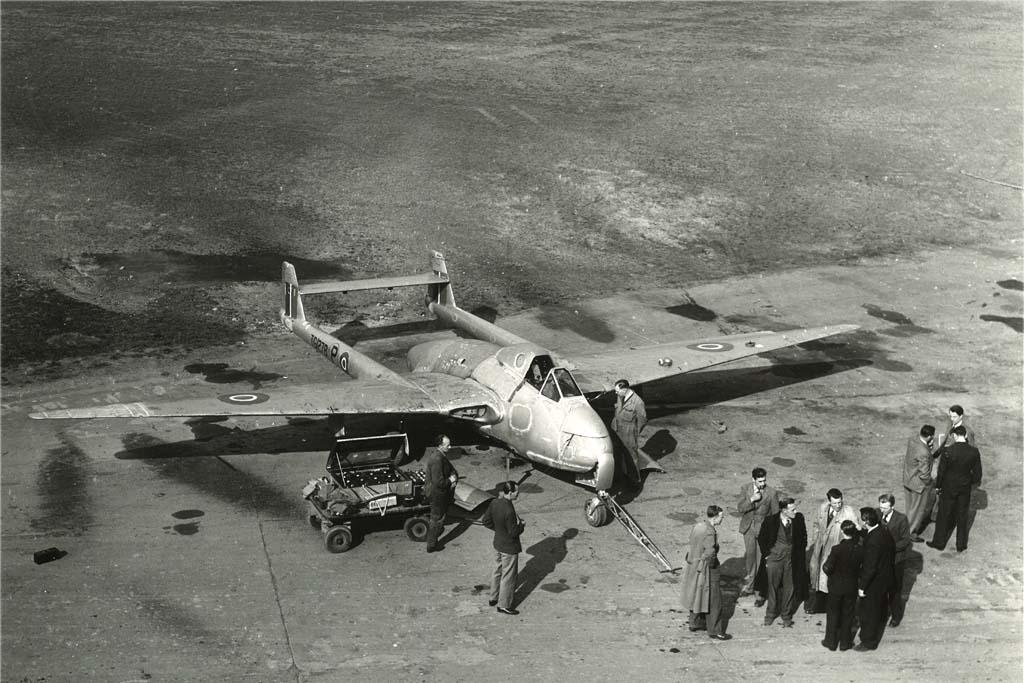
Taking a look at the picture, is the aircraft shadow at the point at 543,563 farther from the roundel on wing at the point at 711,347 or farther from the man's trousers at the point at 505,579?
the roundel on wing at the point at 711,347

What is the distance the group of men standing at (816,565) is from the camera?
15.6 meters

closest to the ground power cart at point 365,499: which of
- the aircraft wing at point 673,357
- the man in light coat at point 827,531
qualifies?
the aircraft wing at point 673,357

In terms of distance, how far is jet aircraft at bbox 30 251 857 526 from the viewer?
19922 millimetres

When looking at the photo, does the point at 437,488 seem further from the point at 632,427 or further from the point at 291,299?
the point at 291,299

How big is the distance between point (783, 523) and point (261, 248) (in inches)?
836

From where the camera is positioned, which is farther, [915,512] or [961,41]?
[961,41]

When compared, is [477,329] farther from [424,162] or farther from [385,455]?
[424,162]

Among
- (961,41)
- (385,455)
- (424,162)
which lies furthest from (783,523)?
(961,41)

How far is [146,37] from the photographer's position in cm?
5131

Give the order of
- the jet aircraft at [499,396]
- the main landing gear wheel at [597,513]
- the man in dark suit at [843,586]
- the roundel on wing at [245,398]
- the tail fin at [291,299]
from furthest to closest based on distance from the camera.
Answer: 1. the tail fin at [291,299]
2. the roundel on wing at [245,398]
3. the jet aircraft at [499,396]
4. the main landing gear wheel at [597,513]
5. the man in dark suit at [843,586]

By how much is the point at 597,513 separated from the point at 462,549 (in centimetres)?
244

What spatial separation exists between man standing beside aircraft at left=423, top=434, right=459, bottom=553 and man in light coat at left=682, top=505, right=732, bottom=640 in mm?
4198

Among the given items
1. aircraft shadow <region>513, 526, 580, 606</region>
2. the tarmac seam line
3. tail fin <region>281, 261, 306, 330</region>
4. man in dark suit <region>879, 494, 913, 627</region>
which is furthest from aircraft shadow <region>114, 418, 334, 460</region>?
man in dark suit <region>879, 494, 913, 627</region>

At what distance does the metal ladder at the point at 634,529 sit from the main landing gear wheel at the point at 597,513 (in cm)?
9
